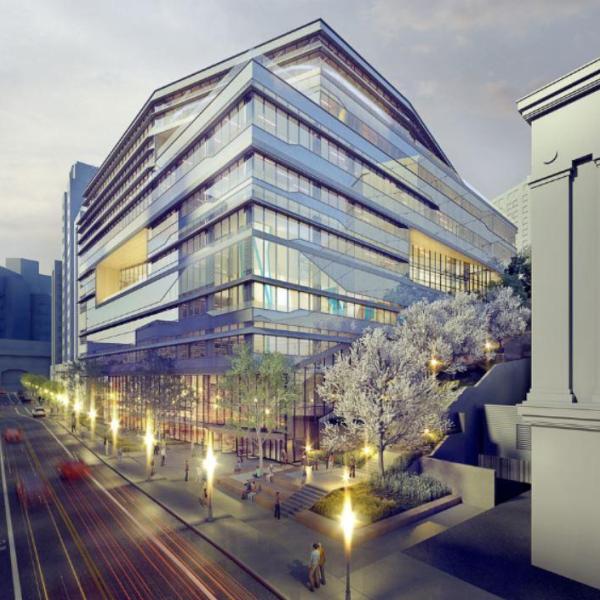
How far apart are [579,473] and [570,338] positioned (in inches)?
167

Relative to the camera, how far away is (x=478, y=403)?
30750 millimetres

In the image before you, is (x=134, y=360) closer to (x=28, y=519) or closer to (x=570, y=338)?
(x=28, y=519)

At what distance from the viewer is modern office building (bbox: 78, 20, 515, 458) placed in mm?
43750

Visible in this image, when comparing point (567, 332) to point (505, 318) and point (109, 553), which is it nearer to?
point (109, 553)

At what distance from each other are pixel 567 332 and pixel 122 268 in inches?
3372

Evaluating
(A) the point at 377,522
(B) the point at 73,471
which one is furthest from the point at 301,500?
(B) the point at 73,471

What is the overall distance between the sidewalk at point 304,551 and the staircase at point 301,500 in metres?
0.95

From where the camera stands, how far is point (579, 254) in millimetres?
14672

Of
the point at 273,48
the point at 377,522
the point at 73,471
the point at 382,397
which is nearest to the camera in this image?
the point at 377,522

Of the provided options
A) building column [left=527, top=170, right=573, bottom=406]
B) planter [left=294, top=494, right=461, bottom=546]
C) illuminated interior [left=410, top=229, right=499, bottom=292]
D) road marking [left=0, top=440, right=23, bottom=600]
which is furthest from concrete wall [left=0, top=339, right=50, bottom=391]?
building column [left=527, top=170, right=573, bottom=406]

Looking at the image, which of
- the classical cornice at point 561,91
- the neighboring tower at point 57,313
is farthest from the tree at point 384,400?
the neighboring tower at point 57,313

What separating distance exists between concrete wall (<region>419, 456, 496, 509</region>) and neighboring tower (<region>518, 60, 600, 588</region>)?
624cm

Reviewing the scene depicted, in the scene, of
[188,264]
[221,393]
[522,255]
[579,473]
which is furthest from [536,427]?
[522,255]

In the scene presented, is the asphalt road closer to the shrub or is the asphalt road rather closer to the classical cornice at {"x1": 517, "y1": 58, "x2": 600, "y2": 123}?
the shrub
